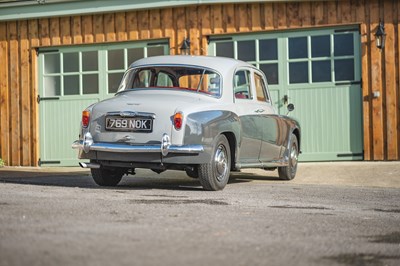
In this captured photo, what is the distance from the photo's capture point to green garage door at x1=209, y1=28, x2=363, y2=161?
14883 millimetres

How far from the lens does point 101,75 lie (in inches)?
648

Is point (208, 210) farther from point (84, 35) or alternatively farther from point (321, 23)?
point (84, 35)

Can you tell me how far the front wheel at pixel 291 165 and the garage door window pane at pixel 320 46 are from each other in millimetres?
3436

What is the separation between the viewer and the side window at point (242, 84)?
10.4m

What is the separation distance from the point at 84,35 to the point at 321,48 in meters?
5.02

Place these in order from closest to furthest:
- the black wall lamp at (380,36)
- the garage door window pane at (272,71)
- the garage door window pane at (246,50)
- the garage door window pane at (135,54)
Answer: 1. the black wall lamp at (380,36)
2. the garage door window pane at (272,71)
3. the garage door window pane at (246,50)
4. the garage door window pane at (135,54)

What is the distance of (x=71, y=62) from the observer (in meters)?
16.8

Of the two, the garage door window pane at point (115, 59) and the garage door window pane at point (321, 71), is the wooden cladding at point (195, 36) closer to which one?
the garage door window pane at point (115, 59)

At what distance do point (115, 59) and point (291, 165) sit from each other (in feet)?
19.0

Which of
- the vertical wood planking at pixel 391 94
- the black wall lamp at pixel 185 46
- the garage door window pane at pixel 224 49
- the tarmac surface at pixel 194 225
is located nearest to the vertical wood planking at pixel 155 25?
the black wall lamp at pixel 185 46

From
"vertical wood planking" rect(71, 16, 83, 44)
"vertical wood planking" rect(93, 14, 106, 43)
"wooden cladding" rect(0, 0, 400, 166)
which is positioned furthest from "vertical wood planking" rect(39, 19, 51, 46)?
"vertical wood planking" rect(93, 14, 106, 43)

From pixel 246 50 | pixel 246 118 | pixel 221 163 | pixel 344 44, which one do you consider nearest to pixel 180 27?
pixel 246 50

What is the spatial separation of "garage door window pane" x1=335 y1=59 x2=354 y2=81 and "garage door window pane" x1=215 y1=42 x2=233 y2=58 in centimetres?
214

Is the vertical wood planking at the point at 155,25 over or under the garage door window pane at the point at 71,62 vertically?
over
